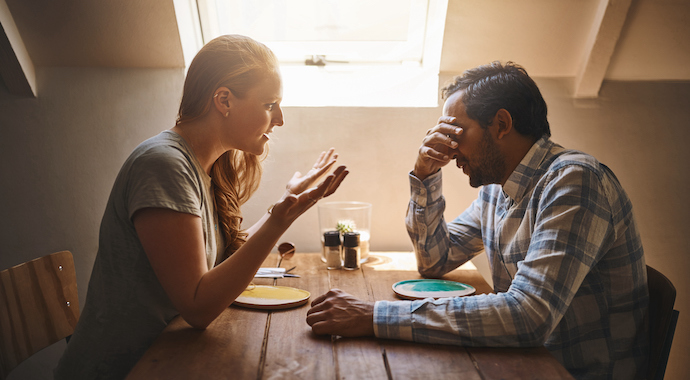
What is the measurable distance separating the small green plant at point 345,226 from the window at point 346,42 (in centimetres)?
62

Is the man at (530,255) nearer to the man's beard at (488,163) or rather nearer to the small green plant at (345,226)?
the man's beard at (488,163)

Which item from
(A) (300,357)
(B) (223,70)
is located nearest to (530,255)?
(A) (300,357)

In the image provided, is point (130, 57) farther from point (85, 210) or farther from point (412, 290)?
point (412, 290)

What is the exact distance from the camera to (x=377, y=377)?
36.3 inches

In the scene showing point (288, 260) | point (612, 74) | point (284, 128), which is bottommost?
point (288, 260)

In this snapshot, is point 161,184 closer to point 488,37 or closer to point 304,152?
point 304,152

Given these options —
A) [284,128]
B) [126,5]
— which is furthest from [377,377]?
[126,5]

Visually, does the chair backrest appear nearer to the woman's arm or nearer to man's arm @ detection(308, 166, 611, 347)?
the woman's arm

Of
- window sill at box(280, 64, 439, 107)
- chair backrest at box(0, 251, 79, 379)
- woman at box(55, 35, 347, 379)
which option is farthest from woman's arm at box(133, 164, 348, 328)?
window sill at box(280, 64, 439, 107)

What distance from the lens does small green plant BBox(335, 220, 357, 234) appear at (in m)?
1.87

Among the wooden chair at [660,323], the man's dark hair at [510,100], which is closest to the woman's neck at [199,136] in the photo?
the man's dark hair at [510,100]

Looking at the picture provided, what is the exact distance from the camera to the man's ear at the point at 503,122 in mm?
1373

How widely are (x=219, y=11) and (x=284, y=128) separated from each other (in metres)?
0.62

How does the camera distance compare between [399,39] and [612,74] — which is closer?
[612,74]
